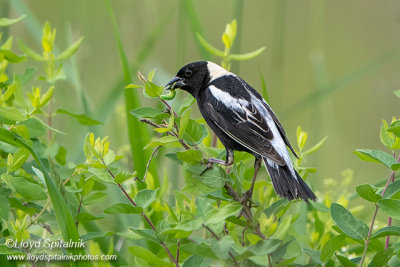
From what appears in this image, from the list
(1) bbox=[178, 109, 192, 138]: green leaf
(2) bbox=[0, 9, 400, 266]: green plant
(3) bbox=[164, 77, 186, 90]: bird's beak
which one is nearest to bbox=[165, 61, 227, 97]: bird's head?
(3) bbox=[164, 77, 186, 90]: bird's beak

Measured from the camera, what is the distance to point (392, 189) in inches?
73.5

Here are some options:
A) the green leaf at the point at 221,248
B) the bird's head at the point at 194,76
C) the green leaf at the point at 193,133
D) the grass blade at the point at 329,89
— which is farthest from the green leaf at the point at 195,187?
the grass blade at the point at 329,89

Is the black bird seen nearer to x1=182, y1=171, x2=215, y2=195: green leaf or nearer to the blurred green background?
x1=182, y1=171, x2=215, y2=195: green leaf

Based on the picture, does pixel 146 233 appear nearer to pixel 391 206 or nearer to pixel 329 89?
pixel 391 206

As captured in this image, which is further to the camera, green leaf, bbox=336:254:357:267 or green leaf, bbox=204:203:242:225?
green leaf, bbox=336:254:357:267

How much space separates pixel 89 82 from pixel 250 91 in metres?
3.79

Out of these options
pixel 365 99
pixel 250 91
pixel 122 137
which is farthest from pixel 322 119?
pixel 365 99

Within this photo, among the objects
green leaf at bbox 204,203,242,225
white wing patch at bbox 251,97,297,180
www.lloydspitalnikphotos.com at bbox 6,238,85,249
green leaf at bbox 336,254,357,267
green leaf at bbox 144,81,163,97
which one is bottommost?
www.lloydspitalnikphotos.com at bbox 6,238,85,249

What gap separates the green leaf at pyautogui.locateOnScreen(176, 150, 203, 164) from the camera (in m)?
1.80

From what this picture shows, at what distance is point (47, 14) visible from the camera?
708 centimetres

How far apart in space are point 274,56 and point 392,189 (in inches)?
74.1

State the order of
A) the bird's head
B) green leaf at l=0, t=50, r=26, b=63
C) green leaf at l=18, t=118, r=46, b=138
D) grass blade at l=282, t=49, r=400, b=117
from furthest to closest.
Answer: grass blade at l=282, t=49, r=400, b=117, the bird's head, green leaf at l=0, t=50, r=26, b=63, green leaf at l=18, t=118, r=46, b=138

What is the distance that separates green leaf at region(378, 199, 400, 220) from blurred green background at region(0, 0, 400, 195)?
1.26m

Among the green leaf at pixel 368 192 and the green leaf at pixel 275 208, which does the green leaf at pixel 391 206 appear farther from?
the green leaf at pixel 275 208
